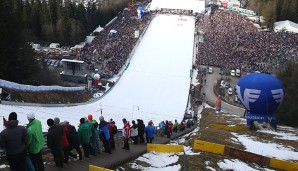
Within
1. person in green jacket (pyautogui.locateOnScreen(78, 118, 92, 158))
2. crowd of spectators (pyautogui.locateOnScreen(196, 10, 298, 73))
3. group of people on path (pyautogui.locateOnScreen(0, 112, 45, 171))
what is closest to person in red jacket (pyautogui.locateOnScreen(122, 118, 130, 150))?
person in green jacket (pyautogui.locateOnScreen(78, 118, 92, 158))

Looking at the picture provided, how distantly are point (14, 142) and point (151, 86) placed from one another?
1220 inches

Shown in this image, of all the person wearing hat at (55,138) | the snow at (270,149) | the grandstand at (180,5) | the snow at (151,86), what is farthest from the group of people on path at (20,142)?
Result: the grandstand at (180,5)

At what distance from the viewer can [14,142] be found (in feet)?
22.2

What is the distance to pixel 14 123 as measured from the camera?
674 cm

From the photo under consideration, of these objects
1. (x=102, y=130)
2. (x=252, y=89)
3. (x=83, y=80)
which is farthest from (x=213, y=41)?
(x=102, y=130)

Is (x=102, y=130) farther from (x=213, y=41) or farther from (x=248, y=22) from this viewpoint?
(x=248, y=22)

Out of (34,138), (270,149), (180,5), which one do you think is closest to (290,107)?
(270,149)

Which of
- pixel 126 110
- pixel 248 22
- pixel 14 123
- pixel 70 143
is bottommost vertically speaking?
pixel 126 110

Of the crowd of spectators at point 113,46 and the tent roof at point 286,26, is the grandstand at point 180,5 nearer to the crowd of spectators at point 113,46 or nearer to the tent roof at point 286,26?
the crowd of spectators at point 113,46

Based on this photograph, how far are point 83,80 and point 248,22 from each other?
39131 millimetres

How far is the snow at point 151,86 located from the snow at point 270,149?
26.2 ft

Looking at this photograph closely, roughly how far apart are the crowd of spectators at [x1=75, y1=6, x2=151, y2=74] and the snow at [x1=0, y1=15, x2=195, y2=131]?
149cm

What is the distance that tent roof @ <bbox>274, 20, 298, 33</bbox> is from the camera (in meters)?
62.8

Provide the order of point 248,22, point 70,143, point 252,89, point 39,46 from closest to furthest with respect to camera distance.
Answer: point 70,143, point 252,89, point 39,46, point 248,22
